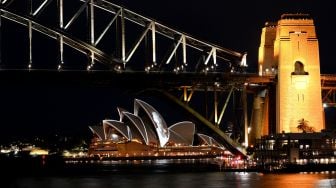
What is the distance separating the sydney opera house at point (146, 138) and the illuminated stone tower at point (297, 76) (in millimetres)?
36209

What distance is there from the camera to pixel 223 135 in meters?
71.9

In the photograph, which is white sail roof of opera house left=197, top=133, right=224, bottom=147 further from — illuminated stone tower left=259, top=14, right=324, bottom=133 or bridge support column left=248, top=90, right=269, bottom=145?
illuminated stone tower left=259, top=14, right=324, bottom=133

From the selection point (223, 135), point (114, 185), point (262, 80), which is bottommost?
point (114, 185)

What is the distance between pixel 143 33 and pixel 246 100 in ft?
33.3

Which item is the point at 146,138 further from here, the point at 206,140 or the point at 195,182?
the point at 195,182

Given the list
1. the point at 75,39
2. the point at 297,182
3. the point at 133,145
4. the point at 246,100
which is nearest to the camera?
the point at 297,182

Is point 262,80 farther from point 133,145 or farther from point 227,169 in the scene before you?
point 133,145

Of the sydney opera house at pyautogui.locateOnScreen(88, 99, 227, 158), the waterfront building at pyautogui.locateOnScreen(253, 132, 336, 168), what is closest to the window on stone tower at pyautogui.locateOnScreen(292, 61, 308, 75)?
the waterfront building at pyautogui.locateOnScreen(253, 132, 336, 168)

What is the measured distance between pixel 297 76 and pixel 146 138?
44887mm

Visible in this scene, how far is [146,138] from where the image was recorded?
11519 centimetres

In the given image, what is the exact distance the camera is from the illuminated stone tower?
7231cm

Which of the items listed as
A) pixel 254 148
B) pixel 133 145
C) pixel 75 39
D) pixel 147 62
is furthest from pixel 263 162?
pixel 133 145

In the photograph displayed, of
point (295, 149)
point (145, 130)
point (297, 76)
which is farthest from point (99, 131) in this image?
point (297, 76)

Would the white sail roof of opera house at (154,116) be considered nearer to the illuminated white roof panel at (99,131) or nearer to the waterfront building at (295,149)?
the illuminated white roof panel at (99,131)
